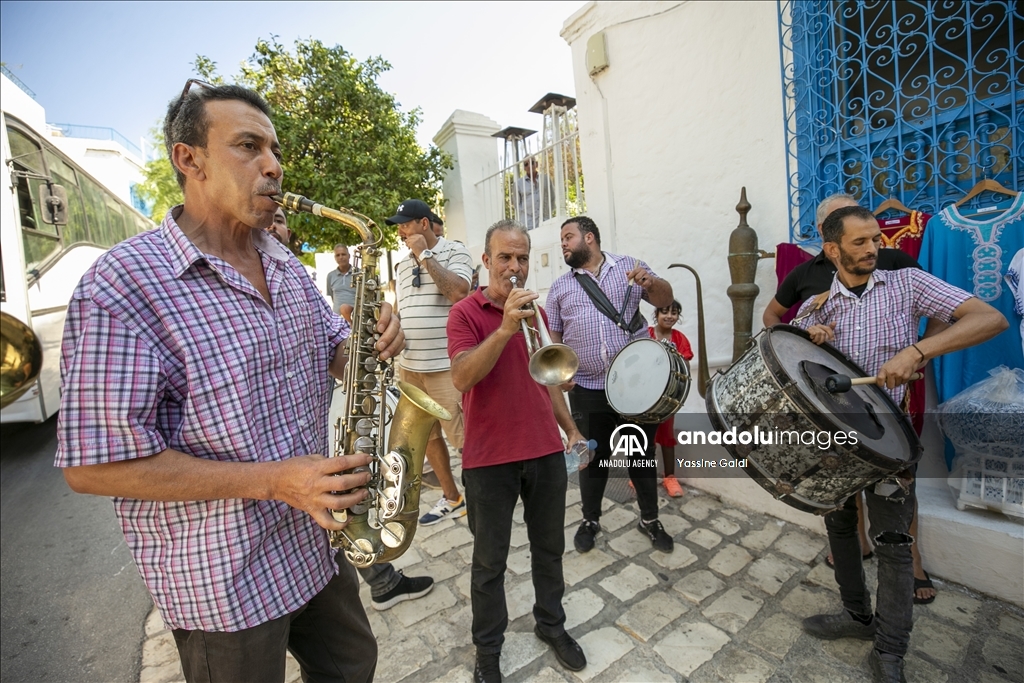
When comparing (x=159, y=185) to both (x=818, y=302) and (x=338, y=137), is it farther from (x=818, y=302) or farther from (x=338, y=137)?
(x=818, y=302)

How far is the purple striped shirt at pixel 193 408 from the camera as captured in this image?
3.70 ft

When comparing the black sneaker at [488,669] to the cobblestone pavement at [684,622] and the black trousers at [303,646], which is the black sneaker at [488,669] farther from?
the black trousers at [303,646]

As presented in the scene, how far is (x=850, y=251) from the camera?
7.87ft

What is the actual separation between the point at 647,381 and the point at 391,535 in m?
1.78

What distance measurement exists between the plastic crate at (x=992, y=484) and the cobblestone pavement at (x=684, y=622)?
0.50 m

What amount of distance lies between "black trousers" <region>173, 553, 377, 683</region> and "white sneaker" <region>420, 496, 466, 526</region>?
2.10 metres

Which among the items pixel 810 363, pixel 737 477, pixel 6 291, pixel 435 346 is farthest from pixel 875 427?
pixel 6 291

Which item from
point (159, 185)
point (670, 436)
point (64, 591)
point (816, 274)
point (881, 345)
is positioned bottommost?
point (64, 591)

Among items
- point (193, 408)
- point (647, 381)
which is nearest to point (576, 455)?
point (647, 381)

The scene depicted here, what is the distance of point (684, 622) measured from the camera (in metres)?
2.62

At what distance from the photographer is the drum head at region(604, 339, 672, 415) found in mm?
2805

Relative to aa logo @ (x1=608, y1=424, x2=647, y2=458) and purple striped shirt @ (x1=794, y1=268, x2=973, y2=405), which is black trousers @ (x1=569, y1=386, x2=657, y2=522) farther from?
purple striped shirt @ (x1=794, y1=268, x2=973, y2=405)

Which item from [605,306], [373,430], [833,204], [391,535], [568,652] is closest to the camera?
[391,535]

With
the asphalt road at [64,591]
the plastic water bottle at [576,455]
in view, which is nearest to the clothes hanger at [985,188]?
the plastic water bottle at [576,455]
